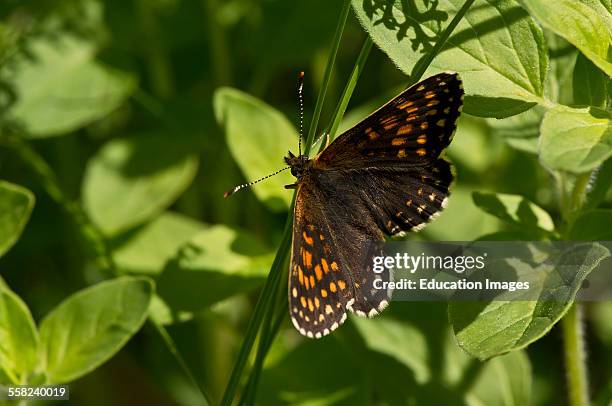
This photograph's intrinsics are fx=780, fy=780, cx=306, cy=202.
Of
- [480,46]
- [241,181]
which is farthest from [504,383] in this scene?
[241,181]

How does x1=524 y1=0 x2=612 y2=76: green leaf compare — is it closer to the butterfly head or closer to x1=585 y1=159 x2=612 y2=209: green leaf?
x1=585 y1=159 x2=612 y2=209: green leaf

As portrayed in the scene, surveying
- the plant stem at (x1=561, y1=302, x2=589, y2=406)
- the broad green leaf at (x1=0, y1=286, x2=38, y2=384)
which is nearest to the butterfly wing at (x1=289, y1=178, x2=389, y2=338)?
the plant stem at (x1=561, y1=302, x2=589, y2=406)

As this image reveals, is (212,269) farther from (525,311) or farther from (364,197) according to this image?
(525,311)

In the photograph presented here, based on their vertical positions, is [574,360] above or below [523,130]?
below

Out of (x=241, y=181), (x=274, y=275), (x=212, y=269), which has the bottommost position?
(x=241, y=181)

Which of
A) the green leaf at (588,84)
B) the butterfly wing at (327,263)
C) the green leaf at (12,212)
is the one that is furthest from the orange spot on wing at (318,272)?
the green leaf at (12,212)

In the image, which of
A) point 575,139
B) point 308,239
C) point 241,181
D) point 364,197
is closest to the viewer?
point 575,139
